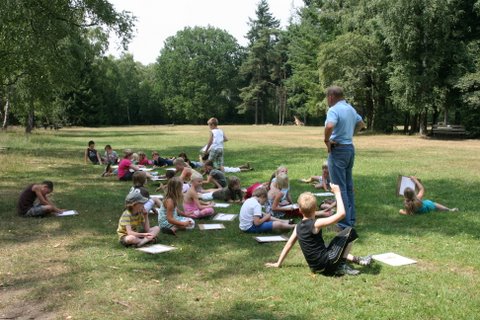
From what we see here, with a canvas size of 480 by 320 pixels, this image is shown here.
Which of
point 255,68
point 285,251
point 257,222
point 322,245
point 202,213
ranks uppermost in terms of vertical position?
point 255,68

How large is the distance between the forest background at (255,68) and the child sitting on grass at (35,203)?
5.88 metres

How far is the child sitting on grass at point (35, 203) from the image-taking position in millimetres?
9633

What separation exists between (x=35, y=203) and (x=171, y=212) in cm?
351

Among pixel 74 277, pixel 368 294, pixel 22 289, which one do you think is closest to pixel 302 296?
pixel 368 294

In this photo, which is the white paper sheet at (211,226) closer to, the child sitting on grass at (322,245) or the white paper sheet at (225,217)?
the white paper sheet at (225,217)

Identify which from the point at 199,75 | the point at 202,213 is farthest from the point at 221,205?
the point at 199,75

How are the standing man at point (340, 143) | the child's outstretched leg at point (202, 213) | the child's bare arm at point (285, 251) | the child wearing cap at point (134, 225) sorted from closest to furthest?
the child's bare arm at point (285, 251)
the child wearing cap at point (134, 225)
the standing man at point (340, 143)
the child's outstretched leg at point (202, 213)

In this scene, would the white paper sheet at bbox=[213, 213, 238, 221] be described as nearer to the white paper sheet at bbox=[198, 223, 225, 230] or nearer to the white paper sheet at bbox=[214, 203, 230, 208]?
the white paper sheet at bbox=[198, 223, 225, 230]

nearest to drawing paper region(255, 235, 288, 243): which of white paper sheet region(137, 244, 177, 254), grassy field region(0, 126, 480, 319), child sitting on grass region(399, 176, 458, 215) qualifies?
grassy field region(0, 126, 480, 319)

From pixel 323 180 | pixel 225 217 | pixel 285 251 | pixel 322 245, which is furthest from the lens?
pixel 323 180

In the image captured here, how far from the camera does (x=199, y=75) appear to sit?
3703 inches

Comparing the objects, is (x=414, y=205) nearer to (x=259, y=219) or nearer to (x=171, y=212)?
(x=259, y=219)

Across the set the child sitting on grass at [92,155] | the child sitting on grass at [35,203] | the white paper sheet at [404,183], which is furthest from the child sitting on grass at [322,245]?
the child sitting on grass at [92,155]

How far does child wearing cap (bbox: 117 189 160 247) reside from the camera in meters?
7.45
